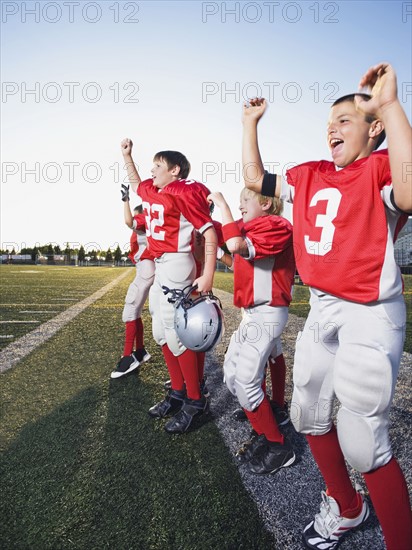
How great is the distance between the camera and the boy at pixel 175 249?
9.24 ft

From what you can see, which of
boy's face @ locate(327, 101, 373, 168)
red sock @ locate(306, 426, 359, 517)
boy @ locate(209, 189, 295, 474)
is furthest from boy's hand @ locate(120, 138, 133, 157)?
red sock @ locate(306, 426, 359, 517)

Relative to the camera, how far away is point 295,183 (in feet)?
5.94

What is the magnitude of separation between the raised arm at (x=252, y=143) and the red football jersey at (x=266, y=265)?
461 millimetres

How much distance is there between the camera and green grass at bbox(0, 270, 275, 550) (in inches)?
65.2

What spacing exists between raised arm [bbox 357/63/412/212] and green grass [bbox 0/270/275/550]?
1.42 metres

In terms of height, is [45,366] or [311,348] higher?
[311,348]

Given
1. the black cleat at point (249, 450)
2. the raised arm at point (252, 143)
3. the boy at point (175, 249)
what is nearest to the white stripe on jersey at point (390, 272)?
the raised arm at point (252, 143)

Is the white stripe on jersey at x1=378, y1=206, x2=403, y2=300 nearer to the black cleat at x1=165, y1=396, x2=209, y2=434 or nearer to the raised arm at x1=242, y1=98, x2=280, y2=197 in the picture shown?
the raised arm at x1=242, y1=98, x2=280, y2=197

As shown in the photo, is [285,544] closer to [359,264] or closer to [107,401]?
[359,264]

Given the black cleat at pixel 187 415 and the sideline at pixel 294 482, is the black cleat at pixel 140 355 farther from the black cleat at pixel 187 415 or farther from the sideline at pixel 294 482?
the black cleat at pixel 187 415

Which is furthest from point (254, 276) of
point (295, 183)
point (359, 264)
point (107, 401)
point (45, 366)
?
point (45, 366)

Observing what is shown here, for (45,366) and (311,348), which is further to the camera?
(45,366)

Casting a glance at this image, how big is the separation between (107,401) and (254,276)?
155 cm

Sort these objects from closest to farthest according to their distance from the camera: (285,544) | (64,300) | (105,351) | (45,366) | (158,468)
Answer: (285,544) → (158,468) → (45,366) → (105,351) → (64,300)
